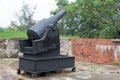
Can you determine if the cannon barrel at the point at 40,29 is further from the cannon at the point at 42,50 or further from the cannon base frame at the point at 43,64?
the cannon base frame at the point at 43,64

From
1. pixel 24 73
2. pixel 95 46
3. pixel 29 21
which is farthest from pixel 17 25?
pixel 24 73

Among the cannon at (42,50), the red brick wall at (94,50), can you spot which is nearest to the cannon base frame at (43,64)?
the cannon at (42,50)

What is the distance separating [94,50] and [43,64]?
3.97m

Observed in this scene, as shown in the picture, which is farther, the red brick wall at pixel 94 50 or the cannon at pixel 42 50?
the red brick wall at pixel 94 50

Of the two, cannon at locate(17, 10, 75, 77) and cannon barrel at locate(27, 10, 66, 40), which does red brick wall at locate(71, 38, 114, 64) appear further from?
cannon barrel at locate(27, 10, 66, 40)

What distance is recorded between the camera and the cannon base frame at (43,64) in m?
7.91

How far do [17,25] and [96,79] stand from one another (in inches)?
727

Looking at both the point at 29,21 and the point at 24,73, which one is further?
the point at 29,21

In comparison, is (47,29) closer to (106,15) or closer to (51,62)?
(51,62)

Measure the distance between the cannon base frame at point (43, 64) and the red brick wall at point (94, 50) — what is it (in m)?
2.70

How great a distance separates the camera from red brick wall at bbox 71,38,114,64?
11.0 metres

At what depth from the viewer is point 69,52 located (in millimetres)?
12531

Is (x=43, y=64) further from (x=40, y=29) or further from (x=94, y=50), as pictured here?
(x=94, y=50)

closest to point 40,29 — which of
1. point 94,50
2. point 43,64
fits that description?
point 43,64
